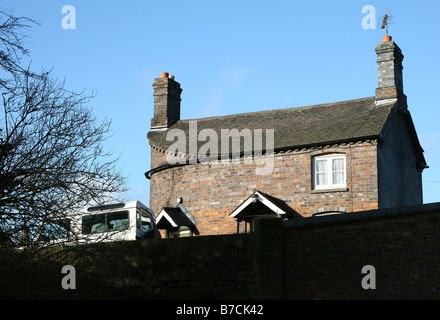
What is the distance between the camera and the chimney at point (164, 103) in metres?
32.4

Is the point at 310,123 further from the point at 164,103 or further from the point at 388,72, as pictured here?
the point at 164,103

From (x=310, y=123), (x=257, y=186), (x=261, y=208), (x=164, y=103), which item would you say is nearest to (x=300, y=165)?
(x=257, y=186)

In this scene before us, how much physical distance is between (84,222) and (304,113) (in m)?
16.6

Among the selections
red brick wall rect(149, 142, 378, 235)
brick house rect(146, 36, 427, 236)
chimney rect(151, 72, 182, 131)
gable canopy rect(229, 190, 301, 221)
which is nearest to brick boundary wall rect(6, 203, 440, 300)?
gable canopy rect(229, 190, 301, 221)

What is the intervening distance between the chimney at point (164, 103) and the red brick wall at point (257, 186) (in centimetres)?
290

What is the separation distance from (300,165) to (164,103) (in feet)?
30.0

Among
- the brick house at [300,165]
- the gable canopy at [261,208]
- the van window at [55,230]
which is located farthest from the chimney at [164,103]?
the van window at [55,230]

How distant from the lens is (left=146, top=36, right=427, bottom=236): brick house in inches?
1003

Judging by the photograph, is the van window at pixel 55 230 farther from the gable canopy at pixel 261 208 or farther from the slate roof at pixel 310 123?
the slate roof at pixel 310 123

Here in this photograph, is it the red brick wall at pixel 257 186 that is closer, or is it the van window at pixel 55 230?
the van window at pixel 55 230

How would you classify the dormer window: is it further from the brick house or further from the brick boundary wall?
the brick boundary wall

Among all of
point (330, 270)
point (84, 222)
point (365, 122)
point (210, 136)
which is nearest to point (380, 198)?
point (365, 122)

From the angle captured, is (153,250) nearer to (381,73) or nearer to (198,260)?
(198,260)

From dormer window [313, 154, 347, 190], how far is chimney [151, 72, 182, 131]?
8.98 metres
